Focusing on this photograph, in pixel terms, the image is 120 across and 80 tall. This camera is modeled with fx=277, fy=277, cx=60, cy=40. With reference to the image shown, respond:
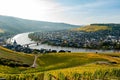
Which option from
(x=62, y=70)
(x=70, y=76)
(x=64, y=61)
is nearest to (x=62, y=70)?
(x=62, y=70)

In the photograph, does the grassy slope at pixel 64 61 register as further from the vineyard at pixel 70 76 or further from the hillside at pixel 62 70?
the vineyard at pixel 70 76

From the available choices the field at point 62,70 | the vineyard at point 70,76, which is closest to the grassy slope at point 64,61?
the field at point 62,70

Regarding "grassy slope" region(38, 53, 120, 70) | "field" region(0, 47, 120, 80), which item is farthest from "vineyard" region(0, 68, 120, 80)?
"grassy slope" region(38, 53, 120, 70)

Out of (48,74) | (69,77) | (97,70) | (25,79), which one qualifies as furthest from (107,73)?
(25,79)

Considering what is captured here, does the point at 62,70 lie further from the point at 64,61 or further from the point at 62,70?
the point at 64,61

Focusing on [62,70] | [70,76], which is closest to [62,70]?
[62,70]

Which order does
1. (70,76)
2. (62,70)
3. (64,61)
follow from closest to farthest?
(70,76) → (62,70) → (64,61)

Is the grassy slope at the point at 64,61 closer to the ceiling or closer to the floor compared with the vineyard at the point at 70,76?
closer to the floor

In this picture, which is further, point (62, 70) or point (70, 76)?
point (62, 70)

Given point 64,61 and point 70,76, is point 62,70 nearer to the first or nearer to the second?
point 70,76

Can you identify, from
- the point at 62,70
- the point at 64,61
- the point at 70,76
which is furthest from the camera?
the point at 64,61

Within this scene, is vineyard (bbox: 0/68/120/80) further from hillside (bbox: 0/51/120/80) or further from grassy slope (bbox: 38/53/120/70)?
grassy slope (bbox: 38/53/120/70)

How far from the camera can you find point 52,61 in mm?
159625

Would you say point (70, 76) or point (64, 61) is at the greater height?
point (70, 76)
